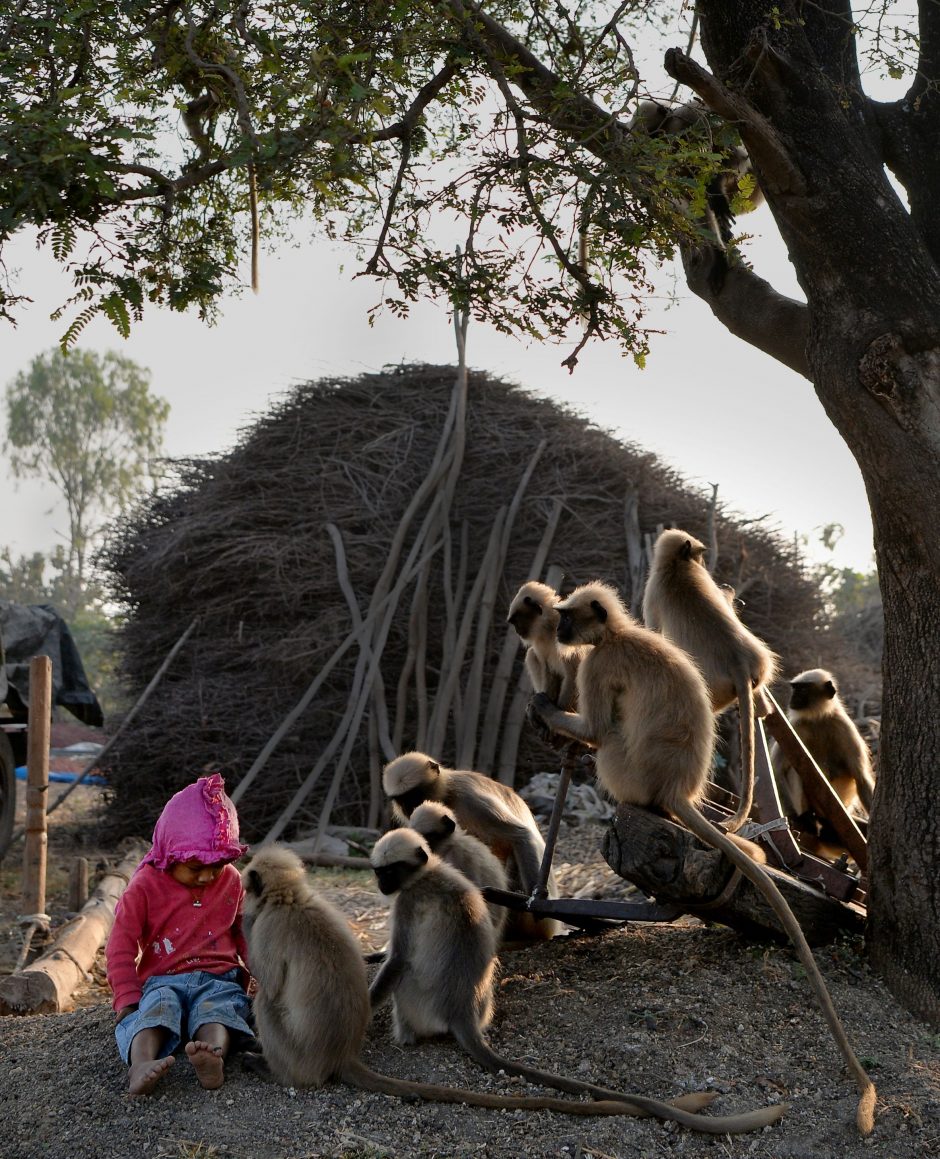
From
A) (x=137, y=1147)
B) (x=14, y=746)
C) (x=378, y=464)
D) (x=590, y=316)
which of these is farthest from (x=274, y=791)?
(x=137, y=1147)

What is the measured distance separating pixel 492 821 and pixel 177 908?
161 cm

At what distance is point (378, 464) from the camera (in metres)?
14.0

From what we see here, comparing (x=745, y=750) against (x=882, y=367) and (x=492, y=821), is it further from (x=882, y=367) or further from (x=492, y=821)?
(x=882, y=367)

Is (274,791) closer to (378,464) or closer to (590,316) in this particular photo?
(378,464)

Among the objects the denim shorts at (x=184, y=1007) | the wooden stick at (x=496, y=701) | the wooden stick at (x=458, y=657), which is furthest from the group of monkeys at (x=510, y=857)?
the wooden stick at (x=496, y=701)

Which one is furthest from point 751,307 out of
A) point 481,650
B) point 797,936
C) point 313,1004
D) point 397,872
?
point 481,650

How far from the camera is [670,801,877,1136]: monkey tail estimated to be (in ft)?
13.0

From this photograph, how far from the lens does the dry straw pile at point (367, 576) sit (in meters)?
12.5

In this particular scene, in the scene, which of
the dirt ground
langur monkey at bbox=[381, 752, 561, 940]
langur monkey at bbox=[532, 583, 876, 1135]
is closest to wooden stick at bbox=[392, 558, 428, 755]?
langur monkey at bbox=[381, 752, 561, 940]

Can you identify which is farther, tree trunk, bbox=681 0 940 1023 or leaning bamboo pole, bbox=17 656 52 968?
leaning bamboo pole, bbox=17 656 52 968

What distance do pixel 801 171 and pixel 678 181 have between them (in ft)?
2.45

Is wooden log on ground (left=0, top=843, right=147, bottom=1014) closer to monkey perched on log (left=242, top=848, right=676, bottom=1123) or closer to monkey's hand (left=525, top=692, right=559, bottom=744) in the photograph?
monkey perched on log (left=242, top=848, right=676, bottom=1123)

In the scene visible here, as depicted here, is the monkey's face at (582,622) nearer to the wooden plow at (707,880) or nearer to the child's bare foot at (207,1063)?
the wooden plow at (707,880)

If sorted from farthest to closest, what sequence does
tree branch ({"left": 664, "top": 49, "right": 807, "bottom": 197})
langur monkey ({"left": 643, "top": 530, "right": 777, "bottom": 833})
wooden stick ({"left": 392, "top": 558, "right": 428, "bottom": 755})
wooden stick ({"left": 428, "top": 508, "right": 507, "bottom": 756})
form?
wooden stick ({"left": 392, "top": 558, "right": 428, "bottom": 755}) → wooden stick ({"left": 428, "top": 508, "right": 507, "bottom": 756}) → langur monkey ({"left": 643, "top": 530, "right": 777, "bottom": 833}) → tree branch ({"left": 664, "top": 49, "right": 807, "bottom": 197})
